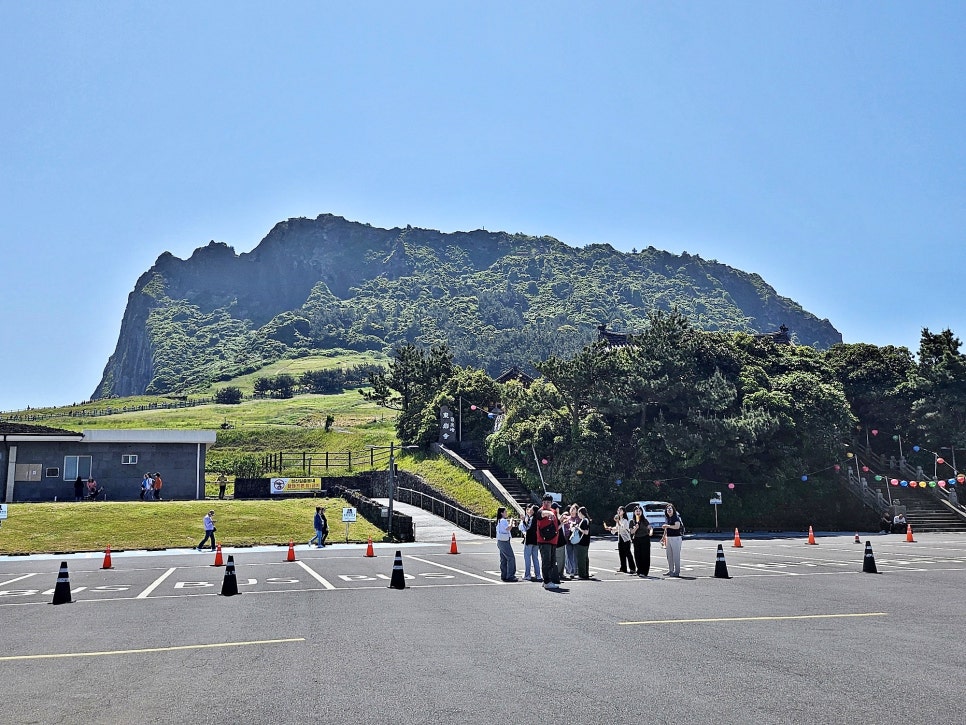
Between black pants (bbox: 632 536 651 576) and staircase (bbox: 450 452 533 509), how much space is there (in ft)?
77.5

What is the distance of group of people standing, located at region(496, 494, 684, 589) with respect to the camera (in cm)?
1822

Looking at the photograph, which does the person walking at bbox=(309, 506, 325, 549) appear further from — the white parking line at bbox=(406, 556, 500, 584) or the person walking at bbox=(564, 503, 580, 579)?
the person walking at bbox=(564, 503, 580, 579)

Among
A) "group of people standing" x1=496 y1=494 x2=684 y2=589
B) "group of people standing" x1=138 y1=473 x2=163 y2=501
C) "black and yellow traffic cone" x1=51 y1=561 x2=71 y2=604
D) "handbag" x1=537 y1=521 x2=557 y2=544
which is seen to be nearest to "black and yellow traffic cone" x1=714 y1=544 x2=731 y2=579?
"group of people standing" x1=496 y1=494 x2=684 y2=589

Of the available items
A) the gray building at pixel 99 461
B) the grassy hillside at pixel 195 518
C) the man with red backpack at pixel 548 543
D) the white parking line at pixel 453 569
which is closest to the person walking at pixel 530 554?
the man with red backpack at pixel 548 543

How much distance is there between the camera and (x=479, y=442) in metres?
57.9

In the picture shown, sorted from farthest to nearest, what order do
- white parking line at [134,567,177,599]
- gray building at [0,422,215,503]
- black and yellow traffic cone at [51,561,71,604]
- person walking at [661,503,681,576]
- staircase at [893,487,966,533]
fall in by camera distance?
staircase at [893,487,966,533], gray building at [0,422,215,503], person walking at [661,503,681,576], white parking line at [134,567,177,599], black and yellow traffic cone at [51,561,71,604]

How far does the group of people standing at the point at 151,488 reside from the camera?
43.9 m

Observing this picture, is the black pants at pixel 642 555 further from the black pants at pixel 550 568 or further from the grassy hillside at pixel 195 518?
the grassy hillside at pixel 195 518

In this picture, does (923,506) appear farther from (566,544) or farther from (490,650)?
(490,650)

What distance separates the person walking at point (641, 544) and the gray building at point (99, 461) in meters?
32.0

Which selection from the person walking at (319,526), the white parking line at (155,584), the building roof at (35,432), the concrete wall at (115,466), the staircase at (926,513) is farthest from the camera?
the staircase at (926,513)

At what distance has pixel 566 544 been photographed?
66.1ft

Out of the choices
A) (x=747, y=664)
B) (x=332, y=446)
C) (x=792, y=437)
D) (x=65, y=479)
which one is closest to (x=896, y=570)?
(x=747, y=664)

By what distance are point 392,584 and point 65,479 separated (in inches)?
1251
